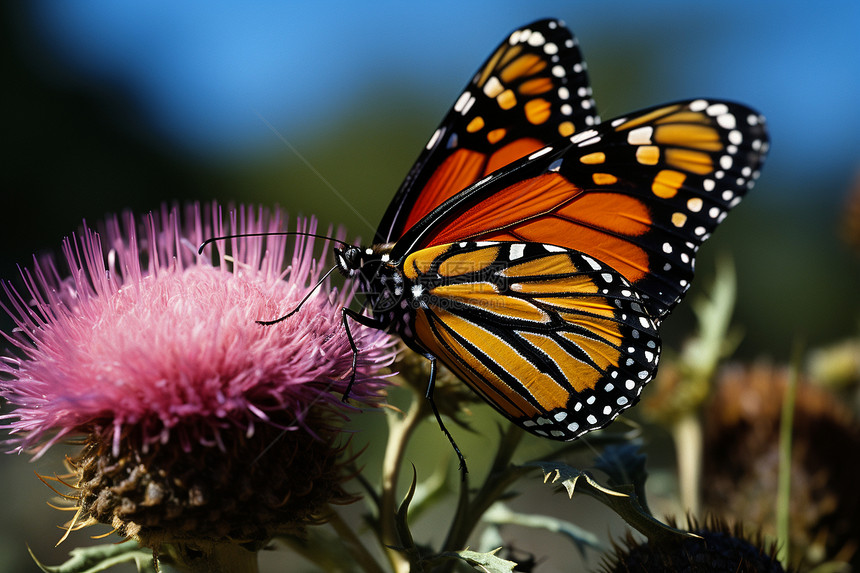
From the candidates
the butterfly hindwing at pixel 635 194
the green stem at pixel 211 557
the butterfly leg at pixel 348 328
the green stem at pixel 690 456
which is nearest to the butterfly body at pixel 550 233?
the butterfly hindwing at pixel 635 194

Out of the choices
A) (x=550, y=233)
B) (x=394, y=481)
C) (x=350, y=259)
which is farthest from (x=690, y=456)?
(x=350, y=259)

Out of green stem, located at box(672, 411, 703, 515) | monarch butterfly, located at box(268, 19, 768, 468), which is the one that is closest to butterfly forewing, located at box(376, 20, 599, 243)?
monarch butterfly, located at box(268, 19, 768, 468)

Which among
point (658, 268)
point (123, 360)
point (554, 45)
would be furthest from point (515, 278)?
point (123, 360)

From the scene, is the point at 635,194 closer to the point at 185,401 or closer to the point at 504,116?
the point at 504,116

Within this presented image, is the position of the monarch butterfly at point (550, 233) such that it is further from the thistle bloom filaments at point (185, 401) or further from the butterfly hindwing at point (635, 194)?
the thistle bloom filaments at point (185, 401)

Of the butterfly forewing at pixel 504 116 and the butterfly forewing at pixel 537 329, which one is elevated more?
the butterfly forewing at pixel 504 116

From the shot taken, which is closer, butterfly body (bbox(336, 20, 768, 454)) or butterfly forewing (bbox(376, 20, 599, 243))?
butterfly body (bbox(336, 20, 768, 454))

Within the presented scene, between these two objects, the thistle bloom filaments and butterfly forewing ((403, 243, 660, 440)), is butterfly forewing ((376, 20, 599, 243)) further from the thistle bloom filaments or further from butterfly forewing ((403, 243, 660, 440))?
the thistle bloom filaments
